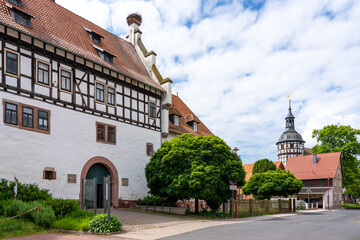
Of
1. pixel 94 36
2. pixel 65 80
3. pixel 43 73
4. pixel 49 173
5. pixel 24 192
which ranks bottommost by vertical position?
pixel 24 192

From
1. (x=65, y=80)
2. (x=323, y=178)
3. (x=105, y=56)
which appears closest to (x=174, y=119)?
(x=105, y=56)

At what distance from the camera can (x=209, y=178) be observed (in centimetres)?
2181

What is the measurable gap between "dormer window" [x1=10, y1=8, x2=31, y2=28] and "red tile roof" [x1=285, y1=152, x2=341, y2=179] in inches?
2020


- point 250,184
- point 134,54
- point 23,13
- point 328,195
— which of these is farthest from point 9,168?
point 328,195

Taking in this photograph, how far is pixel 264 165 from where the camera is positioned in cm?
4900

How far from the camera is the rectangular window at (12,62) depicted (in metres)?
18.7

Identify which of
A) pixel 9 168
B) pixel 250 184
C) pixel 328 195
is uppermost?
pixel 9 168

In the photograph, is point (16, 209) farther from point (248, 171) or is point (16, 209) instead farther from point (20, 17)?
point (248, 171)

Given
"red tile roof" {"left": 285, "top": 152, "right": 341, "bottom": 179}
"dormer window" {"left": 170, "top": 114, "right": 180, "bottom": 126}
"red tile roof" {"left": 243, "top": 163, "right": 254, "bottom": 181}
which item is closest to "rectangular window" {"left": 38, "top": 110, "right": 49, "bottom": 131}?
"dormer window" {"left": 170, "top": 114, "right": 180, "bottom": 126}

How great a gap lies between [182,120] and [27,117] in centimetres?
1889

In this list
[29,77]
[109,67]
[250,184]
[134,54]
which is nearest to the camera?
[29,77]

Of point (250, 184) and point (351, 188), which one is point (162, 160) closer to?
point (250, 184)

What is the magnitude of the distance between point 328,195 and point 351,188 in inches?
148

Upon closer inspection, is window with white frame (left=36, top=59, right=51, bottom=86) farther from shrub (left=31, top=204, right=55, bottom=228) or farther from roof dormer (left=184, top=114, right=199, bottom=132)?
roof dormer (left=184, top=114, right=199, bottom=132)
